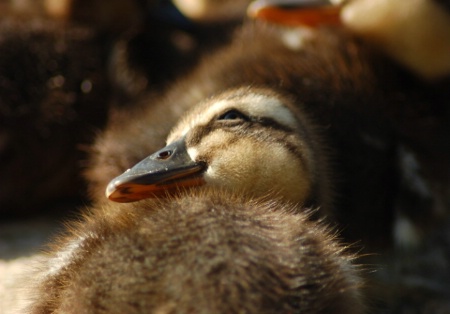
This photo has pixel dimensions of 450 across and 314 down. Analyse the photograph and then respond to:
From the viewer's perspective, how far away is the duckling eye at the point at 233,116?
1475 millimetres

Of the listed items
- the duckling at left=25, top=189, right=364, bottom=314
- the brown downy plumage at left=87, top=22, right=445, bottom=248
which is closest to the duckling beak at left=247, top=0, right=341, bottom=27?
the brown downy plumage at left=87, top=22, right=445, bottom=248

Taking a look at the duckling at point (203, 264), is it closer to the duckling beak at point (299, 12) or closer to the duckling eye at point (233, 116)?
the duckling eye at point (233, 116)

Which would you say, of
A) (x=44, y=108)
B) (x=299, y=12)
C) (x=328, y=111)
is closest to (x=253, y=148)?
(x=328, y=111)

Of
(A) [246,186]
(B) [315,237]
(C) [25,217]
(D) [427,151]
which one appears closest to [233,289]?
(B) [315,237]

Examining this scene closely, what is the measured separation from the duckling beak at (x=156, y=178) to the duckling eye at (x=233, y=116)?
15 centimetres

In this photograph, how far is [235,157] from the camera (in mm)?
1384

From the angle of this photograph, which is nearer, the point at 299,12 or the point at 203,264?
the point at 203,264

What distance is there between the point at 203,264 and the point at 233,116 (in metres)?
0.54

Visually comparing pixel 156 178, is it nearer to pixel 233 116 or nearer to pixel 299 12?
pixel 233 116

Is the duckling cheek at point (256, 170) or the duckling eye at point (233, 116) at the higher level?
the duckling eye at point (233, 116)

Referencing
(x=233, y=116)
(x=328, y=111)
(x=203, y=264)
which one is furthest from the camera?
(x=328, y=111)

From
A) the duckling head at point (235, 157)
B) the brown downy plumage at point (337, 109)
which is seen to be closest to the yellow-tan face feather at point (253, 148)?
the duckling head at point (235, 157)

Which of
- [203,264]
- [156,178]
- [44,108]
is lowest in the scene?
[203,264]

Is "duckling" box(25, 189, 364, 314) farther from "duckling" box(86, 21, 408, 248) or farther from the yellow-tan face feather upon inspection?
"duckling" box(86, 21, 408, 248)
